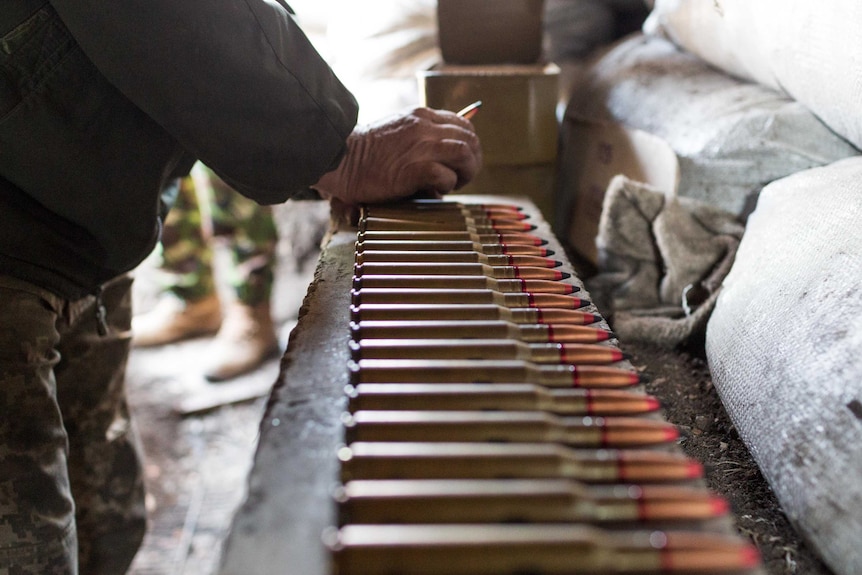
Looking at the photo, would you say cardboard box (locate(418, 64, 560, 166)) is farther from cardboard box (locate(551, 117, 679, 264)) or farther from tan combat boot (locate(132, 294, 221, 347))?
tan combat boot (locate(132, 294, 221, 347))

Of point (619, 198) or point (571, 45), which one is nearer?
point (619, 198)

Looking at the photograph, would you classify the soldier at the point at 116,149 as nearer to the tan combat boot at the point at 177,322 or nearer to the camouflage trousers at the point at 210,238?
the camouflage trousers at the point at 210,238

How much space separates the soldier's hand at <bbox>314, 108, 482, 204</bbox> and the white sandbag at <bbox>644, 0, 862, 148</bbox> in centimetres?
53

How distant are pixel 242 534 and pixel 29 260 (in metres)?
0.72

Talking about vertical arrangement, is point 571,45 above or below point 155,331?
above

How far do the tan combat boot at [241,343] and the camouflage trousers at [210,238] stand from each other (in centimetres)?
7

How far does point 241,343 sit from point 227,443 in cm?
58

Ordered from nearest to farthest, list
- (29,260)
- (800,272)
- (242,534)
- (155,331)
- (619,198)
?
1. (242,534)
2. (800,272)
3. (29,260)
4. (619,198)
5. (155,331)

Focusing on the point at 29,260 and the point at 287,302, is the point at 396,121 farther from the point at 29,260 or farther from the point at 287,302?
the point at 287,302

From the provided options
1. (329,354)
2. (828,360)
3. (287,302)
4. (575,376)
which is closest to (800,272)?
(828,360)

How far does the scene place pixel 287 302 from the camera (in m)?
3.58

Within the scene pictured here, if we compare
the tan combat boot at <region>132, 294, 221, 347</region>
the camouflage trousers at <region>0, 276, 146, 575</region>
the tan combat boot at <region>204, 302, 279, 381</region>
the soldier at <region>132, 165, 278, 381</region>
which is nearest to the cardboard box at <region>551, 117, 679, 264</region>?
the camouflage trousers at <region>0, 276, 146, 575</region>

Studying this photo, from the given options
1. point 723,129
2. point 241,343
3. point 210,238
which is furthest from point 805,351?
point 210,238

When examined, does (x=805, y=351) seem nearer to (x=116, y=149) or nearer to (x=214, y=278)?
(x=116, y=149)
